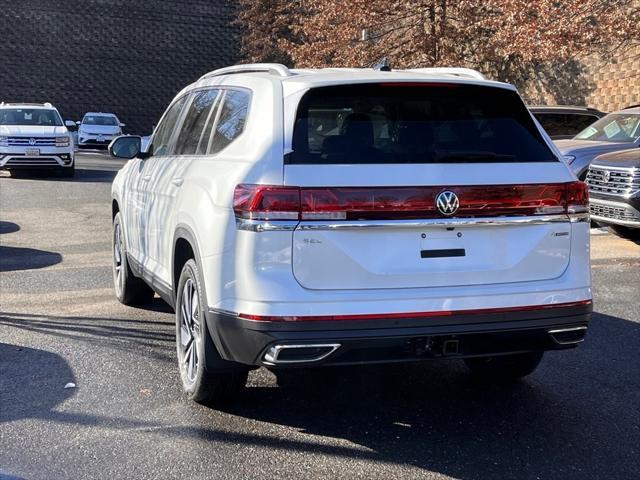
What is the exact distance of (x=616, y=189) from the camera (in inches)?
408

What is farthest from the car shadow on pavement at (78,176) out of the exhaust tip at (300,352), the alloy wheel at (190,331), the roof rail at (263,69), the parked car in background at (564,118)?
the exhaust tip at (300,352)

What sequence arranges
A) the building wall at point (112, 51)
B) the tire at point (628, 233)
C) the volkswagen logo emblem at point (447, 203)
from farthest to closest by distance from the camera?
the building wall at point (112, 51) → the tire at point (628, 233) → the volkswagen logo emblem at point (447, 203)

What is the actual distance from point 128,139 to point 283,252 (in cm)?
313

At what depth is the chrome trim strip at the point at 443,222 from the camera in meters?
3.81

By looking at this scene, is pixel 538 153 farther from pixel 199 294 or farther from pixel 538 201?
pixel 199 294

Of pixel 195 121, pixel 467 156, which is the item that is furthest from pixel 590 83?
pixel 467 156

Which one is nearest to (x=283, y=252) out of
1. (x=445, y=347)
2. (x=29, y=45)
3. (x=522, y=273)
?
(x=445, y=347)

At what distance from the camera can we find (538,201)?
4.12 meters

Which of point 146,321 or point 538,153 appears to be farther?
point 146,321

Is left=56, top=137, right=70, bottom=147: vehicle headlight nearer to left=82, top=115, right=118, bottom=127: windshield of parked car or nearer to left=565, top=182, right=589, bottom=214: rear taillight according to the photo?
left=82, top=115, right=118, bottom=127: windshield of parked car

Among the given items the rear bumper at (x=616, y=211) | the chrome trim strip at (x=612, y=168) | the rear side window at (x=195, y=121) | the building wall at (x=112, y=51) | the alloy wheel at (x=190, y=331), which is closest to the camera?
the alloy wheel at (x=190, y=331)

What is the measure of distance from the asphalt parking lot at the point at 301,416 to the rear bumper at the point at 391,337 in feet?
1.74

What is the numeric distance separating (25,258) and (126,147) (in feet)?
13.7

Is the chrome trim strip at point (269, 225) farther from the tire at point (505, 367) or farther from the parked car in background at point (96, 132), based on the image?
the parked car in background at point (96, 132)
